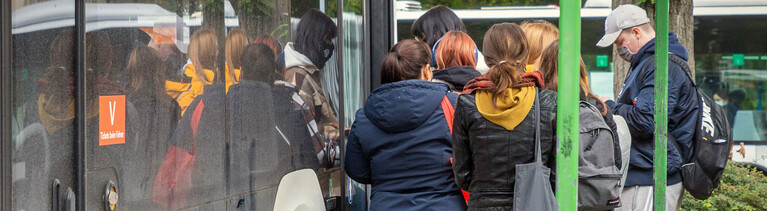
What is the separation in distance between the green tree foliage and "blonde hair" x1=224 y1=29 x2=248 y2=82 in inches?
187

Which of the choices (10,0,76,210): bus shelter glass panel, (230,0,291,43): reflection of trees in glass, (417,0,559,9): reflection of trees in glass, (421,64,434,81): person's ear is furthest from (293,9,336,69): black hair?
(417,0,559,9): reflection of trees in glass

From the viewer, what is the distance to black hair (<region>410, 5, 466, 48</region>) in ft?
15.5

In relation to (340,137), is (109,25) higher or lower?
higher

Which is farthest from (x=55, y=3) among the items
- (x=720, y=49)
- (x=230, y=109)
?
(x=720, y=49)

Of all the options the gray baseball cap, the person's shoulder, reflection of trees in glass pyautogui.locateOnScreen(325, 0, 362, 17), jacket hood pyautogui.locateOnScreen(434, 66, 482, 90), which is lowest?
the person's shoulder

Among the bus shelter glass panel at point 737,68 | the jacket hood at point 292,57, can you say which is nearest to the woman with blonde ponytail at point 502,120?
the jacket hood at point 292,57

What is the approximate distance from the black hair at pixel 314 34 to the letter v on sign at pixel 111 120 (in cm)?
152

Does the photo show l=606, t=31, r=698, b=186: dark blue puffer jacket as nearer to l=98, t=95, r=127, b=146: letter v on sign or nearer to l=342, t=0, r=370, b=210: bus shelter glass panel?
l=342, t=0, r=370, b=210: bus shelter glass panel

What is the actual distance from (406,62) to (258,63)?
652mm

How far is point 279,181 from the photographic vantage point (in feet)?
12.2

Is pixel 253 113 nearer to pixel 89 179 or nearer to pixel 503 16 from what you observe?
pixel 89 179

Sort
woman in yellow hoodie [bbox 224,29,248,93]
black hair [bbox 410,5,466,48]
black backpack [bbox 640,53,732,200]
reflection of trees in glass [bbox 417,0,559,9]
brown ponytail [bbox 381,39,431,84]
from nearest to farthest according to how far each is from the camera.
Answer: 1. woman in yellow hoodie [bbox 224,29,248,93]
2. brown ponytail [bbox 381,39,431,84]
3. black backpack [bbox 640,53,732,200]
4. black hair [bbox 410,5,466,48]
5. reflection of trees in glass [bbox 417,0,559,9]

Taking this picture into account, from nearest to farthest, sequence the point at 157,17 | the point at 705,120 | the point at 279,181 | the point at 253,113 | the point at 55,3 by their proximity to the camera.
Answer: the point at 55,3 → the point at 157,17 → the point at 253,113 → the point at 279,181 → the point at 705,120

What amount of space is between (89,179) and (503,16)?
10167mm
